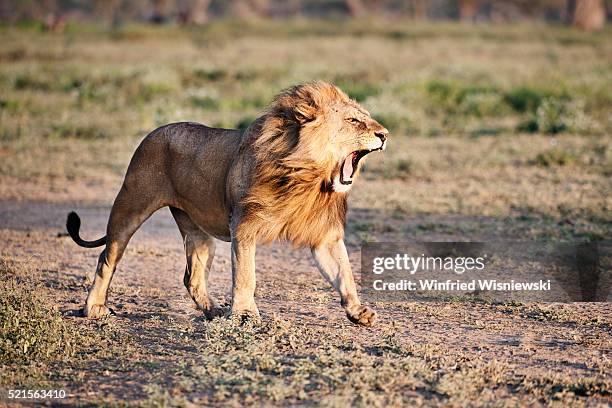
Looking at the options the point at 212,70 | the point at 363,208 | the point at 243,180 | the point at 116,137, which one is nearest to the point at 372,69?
the point at 212,70

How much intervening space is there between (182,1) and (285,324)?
43.6 m

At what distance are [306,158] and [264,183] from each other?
0.30 metres

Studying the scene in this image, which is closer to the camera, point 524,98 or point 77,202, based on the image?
point 77,202

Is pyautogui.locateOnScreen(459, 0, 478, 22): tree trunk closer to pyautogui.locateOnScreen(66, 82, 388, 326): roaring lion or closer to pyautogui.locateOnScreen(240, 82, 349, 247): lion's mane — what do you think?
pyautogui.locateOnScreen(66, 82, 388, 326): roaring lion

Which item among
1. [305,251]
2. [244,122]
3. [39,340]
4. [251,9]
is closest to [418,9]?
[251,9]

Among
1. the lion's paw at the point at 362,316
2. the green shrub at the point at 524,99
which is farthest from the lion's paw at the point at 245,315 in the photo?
the green shrub at the point at 524,99

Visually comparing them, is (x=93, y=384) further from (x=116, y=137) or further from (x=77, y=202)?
(x=116, y=137)

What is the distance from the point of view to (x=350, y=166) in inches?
235

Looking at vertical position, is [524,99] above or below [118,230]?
above

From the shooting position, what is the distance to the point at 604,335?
6.06 meters

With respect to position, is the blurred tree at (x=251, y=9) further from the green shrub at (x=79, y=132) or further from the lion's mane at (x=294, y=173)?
the lion's mane at (x=294, y=173)

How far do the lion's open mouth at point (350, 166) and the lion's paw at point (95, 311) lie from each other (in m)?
1.80

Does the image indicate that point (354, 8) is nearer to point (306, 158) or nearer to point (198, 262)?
point (198, 262)

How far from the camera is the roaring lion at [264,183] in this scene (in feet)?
19.2
